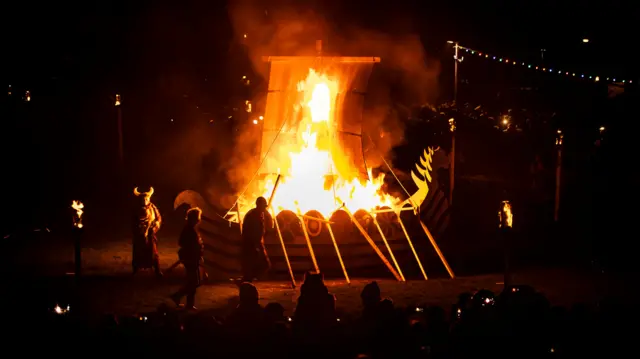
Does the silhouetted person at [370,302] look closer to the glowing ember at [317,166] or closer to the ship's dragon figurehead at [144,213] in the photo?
the ship's dragon figurehead at [144,213]

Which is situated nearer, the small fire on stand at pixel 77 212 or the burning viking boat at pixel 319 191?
the small fire on stand at pixel 77 212

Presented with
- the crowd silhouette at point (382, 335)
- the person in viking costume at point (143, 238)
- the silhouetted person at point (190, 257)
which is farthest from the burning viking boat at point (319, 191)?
the crowd silhouette at point (382, 335)

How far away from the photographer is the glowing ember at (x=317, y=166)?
46.0 feet

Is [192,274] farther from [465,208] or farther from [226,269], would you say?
[465,208]

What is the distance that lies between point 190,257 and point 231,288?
5.43 ft

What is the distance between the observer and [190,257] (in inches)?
408

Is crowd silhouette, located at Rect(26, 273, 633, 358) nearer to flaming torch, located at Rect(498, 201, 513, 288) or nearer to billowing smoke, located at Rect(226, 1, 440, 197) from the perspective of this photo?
flaming torch, located at Rect(498, 201, 513, 288)

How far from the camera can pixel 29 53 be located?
2558 cm

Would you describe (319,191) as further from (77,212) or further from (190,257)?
(77,212)

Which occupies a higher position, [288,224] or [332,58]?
[332,58]

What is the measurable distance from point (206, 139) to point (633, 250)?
19.8 metres

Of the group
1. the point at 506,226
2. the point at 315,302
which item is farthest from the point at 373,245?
the point at 315,302

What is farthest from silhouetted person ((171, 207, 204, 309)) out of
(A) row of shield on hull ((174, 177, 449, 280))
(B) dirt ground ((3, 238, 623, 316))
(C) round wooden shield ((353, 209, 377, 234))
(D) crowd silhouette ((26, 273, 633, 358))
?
(D) crowd silhouette ((26, 273, 633, 358))

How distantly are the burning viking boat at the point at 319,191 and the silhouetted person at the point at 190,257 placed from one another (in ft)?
7.27
